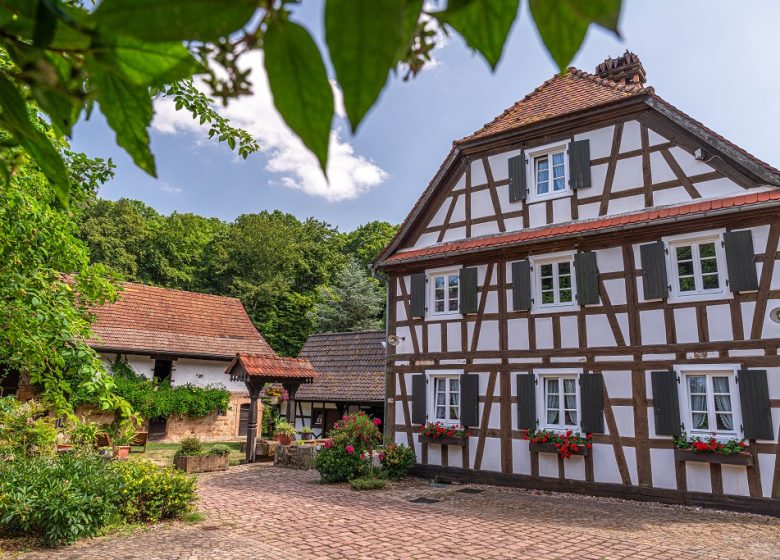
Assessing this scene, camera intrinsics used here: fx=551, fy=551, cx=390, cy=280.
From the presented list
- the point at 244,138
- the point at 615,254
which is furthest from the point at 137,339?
the point at 244,138

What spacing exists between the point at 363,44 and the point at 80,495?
824 cm

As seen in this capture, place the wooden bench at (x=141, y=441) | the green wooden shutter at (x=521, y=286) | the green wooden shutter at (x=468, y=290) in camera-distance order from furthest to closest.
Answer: the wooden bench at (x=141, y=441) < the green wooden shutter at (x=468, y=290) < the green wooden shutter at (x=521, y=286)

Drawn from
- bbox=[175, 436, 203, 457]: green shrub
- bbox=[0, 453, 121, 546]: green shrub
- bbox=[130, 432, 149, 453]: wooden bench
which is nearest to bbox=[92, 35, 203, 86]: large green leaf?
bbox=[0, 453, 121, 546]: green shrub

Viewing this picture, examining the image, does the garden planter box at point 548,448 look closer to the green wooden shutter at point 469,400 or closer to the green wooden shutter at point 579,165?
the green wooden shutter at point 469,400

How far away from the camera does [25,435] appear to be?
8227 mm

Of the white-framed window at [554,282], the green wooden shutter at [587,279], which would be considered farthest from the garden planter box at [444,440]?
the green wooden shutter at [587,279]

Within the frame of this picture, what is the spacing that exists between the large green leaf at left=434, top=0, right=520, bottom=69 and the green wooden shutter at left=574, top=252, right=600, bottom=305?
34.4 ft

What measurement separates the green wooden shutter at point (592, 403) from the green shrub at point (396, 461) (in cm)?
368

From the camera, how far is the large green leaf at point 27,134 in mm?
532

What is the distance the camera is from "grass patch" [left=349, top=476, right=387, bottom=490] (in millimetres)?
10617

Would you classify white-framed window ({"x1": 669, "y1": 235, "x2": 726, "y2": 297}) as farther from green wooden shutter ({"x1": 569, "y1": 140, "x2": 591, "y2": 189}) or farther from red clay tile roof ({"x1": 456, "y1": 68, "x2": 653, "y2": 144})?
red clay tile roof ({"x1": 456, "y1": 68, "x2": 653, "y2": 144})

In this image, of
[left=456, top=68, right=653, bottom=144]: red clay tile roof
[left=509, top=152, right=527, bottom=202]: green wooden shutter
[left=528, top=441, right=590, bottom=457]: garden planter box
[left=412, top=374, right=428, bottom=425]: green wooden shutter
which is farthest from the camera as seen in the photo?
[left=412, top=374, right=428, bottom=425]: green wooden shutter

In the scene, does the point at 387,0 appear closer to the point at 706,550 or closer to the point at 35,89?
the point at 35,89

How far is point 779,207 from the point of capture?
867 cm
